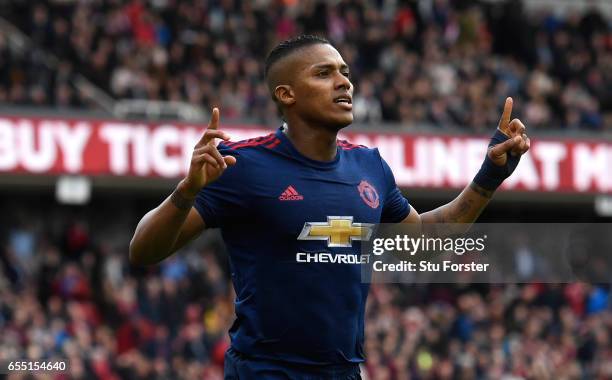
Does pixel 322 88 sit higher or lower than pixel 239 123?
lower

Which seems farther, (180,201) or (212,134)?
(180,201)

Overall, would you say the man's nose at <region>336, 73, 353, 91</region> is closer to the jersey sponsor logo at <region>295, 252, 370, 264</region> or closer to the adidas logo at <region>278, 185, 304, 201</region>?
the adidas logo at <region>278, 185, 304, 201</region>

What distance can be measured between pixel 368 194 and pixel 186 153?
14054 millimetres

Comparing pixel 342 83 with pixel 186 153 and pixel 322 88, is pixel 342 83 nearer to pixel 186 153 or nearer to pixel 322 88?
pixel 322 88

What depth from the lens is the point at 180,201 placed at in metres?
4.88

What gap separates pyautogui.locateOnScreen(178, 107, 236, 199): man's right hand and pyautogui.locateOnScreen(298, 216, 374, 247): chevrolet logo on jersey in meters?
0.50

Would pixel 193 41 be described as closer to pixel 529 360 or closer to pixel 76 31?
pixel 76 31

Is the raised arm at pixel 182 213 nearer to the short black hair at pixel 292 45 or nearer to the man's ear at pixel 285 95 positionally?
the man's ear at pixel 285 95

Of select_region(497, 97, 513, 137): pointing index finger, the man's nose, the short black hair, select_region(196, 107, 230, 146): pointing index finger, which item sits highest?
the short black hair

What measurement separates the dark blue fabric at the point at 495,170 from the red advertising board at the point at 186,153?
13.5 metres

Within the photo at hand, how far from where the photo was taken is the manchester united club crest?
17.5 feet

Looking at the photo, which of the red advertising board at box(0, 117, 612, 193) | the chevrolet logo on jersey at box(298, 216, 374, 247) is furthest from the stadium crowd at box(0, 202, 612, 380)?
the chevrolet logo on jersey at box(298, 216, 374, 247)

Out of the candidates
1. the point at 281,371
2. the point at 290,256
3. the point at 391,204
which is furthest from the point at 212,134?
the point at 391,204

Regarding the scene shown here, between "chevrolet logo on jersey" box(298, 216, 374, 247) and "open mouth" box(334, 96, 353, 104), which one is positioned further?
"open mouth" box(334, 96, 353, 104)
